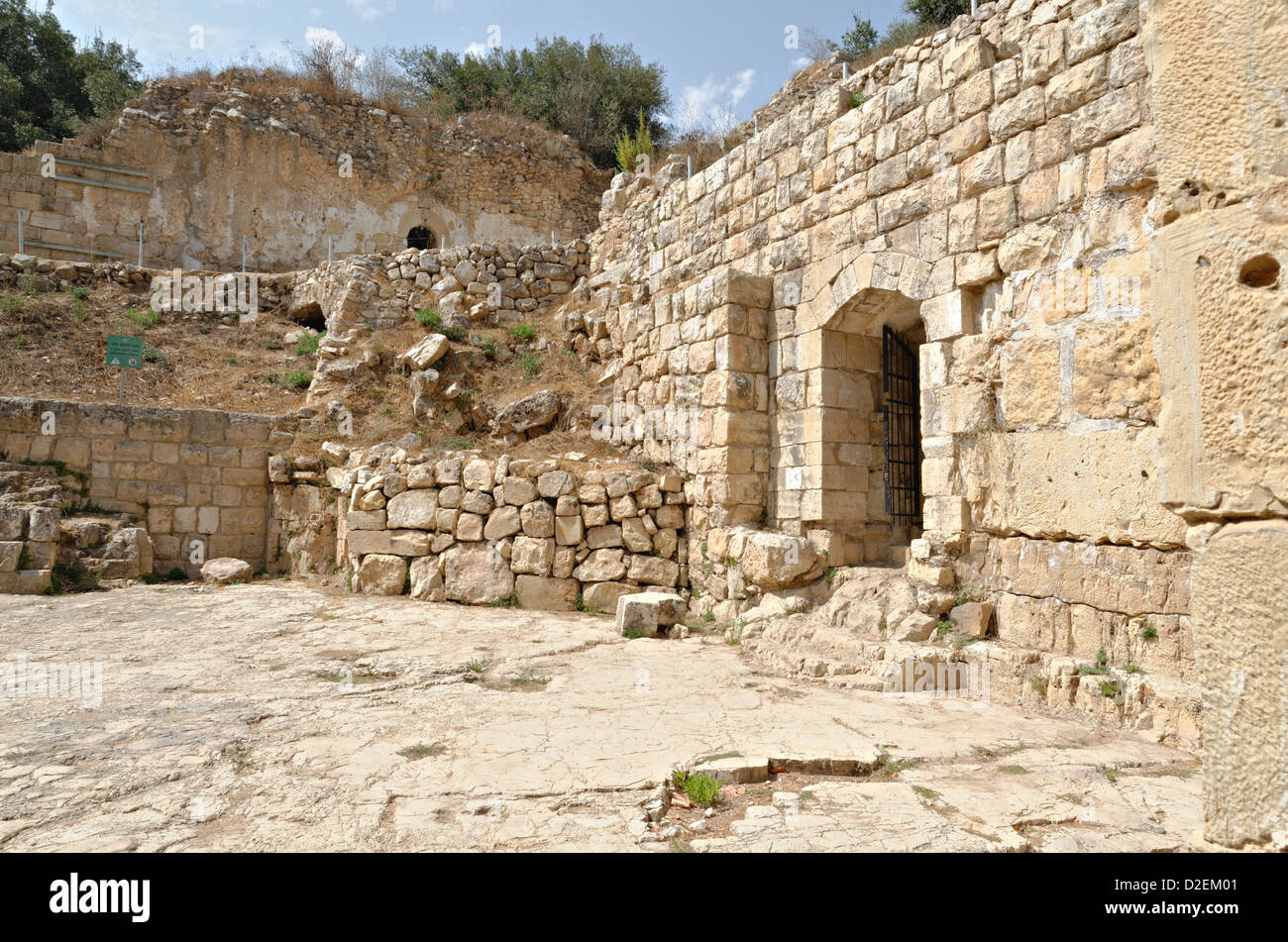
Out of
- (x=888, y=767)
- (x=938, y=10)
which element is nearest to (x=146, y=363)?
(x=888, y=767)

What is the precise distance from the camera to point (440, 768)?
3.15m

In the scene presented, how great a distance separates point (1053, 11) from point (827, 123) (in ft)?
6.47

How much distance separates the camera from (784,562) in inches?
246

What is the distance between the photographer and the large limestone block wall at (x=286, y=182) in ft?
51.4

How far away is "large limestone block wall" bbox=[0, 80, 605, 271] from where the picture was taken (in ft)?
51.4

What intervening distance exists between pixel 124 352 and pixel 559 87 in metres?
15.4

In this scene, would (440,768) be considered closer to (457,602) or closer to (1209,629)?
(1209,629)

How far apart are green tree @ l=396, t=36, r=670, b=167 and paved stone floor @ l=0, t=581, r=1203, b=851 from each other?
18.6 meters

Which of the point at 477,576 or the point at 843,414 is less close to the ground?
the point at 843,414

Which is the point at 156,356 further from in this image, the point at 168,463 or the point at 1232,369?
the point at 1232,369

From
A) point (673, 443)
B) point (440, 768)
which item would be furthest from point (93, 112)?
point (440, 768)

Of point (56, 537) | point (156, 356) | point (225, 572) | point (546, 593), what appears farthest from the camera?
point (156, 356)

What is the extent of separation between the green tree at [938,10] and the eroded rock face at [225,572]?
54.6 feet

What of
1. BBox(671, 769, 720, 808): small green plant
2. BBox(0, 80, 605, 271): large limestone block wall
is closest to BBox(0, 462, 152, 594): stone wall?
BBox(671, 769, 720, 808): small green plant
